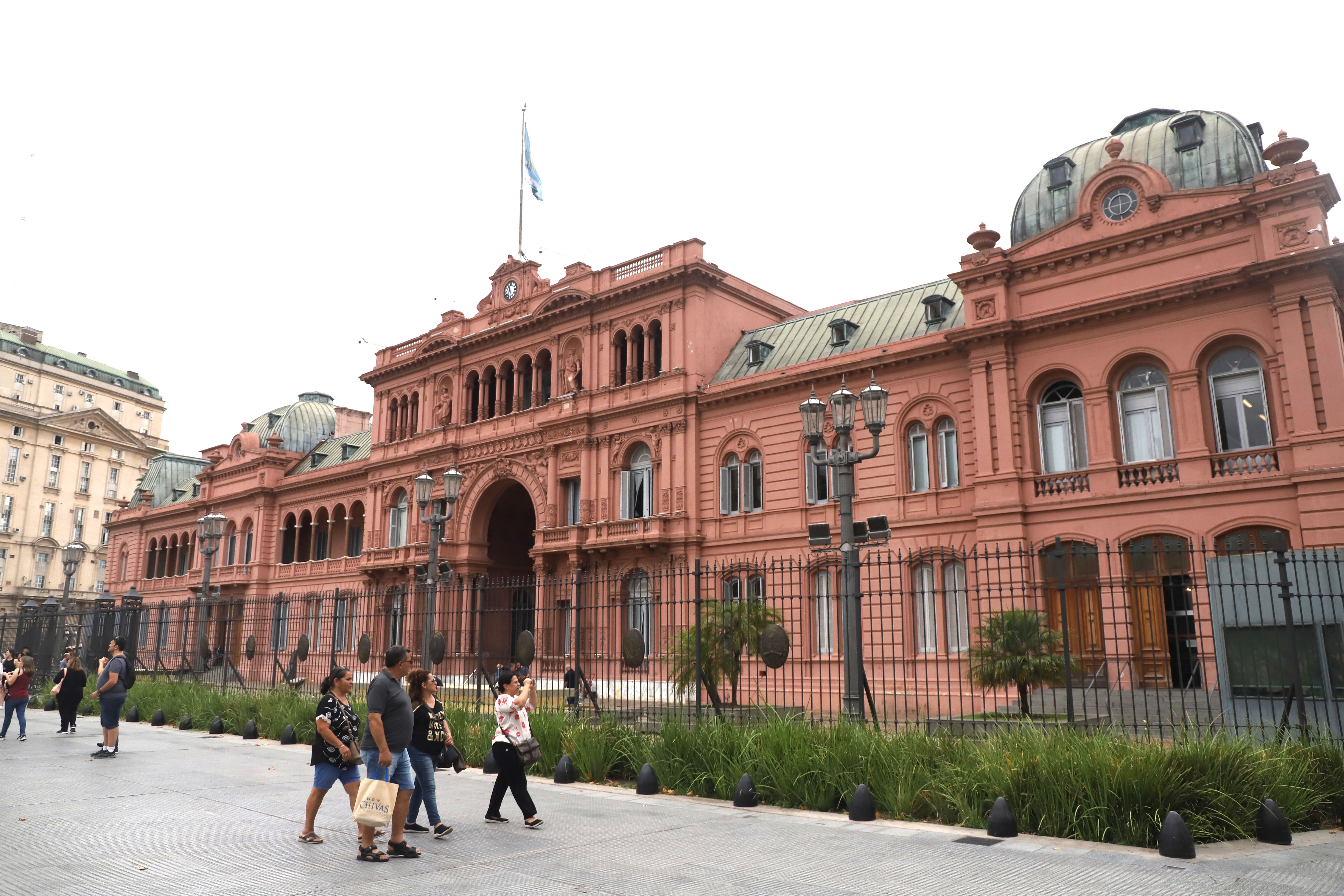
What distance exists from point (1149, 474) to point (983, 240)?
7783 mm

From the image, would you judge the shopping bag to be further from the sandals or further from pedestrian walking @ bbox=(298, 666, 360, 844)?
pedestrian walking @ bbox=(298, 666, 360, 844)

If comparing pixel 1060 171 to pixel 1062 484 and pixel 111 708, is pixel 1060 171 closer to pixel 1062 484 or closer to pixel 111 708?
pixel 1062 484

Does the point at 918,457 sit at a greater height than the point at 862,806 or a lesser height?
greater

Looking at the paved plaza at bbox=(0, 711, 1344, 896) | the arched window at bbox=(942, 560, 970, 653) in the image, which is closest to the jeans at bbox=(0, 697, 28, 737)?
the paved plaza at bbox=(0, 711, 1344, 896)

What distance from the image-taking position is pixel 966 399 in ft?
89.1

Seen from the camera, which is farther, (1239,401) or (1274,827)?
(1239,401)

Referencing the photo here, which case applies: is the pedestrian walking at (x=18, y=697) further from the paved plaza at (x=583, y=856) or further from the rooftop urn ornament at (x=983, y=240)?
the rooftop urn ornament at (x=983, y=240)

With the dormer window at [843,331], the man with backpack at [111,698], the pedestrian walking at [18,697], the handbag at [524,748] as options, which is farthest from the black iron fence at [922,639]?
the dormer window at [843,331]

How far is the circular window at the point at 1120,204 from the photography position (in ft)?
80.0

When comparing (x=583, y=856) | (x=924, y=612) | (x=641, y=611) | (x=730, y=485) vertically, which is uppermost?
(x=730, y=485)

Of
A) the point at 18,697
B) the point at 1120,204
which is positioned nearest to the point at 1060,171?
the point at 1120,204

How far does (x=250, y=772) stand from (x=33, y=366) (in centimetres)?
7915

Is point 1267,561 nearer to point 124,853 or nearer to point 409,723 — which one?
point 409,723

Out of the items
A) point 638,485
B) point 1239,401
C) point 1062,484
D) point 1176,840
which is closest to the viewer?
point 1176,840
